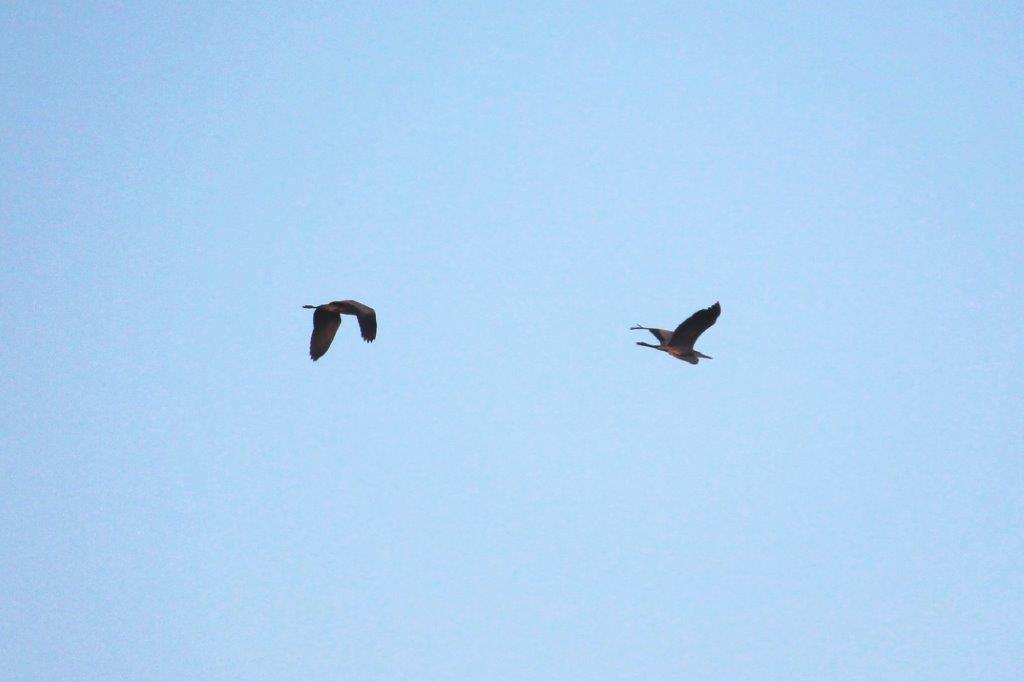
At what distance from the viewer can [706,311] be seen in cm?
3941

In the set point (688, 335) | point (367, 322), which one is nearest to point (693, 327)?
point (688, 335)

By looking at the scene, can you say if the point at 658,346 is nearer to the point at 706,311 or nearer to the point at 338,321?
the point at 706,311

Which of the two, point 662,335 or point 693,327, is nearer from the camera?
point 693,327

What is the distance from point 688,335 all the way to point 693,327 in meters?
0.49

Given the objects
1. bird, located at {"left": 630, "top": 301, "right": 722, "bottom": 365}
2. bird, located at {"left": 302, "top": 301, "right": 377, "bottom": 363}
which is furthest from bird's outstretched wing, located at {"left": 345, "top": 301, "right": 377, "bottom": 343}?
bird, located at {"left": 630, "top": 301, "right": 722, "bottom": 365}

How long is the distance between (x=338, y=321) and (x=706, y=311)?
34.0 feet

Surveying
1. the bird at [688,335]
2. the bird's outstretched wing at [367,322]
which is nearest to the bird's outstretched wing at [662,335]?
the bird at [688,335]

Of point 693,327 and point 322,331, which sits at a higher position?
point 693,327

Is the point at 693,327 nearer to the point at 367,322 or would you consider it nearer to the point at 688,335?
the point at 688,335

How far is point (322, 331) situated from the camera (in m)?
42.6

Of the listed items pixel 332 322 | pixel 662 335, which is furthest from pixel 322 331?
pixel 662 335

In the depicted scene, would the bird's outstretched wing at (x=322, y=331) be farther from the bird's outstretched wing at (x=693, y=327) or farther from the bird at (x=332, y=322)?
the bird's outstretched wing at (x=693, y=327)

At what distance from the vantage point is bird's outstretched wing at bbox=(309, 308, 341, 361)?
42.5m

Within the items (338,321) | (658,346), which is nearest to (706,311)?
(658,346)
